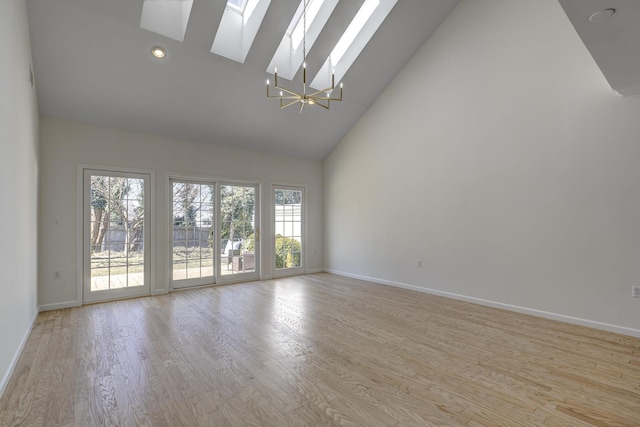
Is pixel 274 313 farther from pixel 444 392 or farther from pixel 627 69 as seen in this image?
pixel 627 69

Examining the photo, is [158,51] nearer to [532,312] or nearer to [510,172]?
[510,172]

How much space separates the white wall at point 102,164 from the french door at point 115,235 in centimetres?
15

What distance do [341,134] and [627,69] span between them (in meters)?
4.42

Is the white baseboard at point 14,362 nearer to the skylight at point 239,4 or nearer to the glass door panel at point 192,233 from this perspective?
the glass door panel at point 192,233

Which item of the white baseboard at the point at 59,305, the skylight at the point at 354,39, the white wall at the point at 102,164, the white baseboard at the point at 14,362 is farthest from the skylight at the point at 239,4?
the white baseboard at the point at 59,305

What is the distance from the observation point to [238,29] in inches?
169

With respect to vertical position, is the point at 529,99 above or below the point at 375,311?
above

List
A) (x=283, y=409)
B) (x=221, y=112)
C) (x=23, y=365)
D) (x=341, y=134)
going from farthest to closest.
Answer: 1. (x=341, y=134)
2. (x=221, y=112)
3. (x=23, y=365)
4. (x=283, y=409)

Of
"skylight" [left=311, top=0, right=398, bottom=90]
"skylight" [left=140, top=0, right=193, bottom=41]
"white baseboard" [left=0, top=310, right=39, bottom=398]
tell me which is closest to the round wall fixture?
"skylight" [left=311, top=0, right=398, bottom=90]

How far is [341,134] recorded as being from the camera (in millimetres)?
6449

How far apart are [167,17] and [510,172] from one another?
4.80 m

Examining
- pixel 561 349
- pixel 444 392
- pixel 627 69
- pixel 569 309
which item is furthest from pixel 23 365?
pixel 627 69

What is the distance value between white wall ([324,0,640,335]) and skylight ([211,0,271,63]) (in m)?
2.64

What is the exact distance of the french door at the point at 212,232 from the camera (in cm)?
525
